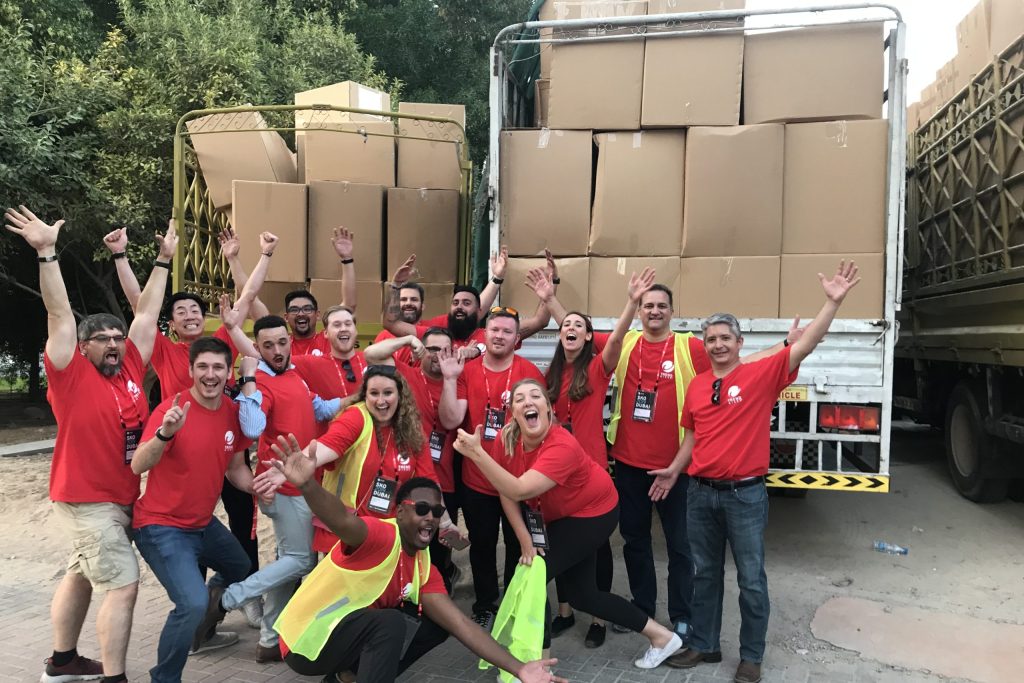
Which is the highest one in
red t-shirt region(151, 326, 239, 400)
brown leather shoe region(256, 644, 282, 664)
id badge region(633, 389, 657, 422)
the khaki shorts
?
red t-shirt region(151, 326, 239, 400)

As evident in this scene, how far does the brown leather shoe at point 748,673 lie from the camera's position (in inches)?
126

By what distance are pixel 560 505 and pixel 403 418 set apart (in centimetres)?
80

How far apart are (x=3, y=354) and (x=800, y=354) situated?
20.1 meters

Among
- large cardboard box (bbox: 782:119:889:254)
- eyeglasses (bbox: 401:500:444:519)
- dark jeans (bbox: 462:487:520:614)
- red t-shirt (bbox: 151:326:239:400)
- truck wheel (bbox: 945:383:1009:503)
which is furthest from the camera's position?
truck wheel (bbox: 945:383:1009:503)

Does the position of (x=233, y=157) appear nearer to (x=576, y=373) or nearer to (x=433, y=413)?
(x=433, y=413)

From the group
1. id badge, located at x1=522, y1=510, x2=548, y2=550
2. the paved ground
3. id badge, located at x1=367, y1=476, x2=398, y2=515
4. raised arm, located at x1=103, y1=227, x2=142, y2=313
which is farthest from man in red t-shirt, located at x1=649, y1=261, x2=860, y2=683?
raised arm, located at x1=103, y1=227, x2=142, y2=313

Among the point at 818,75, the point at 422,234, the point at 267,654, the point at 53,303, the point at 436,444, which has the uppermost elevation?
the point at 818,75

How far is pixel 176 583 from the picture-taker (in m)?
2.85

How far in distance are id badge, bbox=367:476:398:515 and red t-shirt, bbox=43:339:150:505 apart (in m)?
1.04

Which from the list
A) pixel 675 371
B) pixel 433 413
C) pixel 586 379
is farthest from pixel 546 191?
pixel 433 413

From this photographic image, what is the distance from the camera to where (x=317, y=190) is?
17.6 feet

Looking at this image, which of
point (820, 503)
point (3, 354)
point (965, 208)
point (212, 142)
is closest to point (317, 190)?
point (212, 142)

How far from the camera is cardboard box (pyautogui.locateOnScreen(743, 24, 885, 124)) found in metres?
3.98

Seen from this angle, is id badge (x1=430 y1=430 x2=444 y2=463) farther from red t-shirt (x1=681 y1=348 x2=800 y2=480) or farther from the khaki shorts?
the khaki shorts
